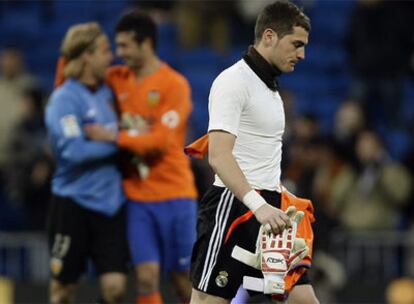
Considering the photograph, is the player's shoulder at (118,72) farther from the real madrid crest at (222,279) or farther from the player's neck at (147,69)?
the real madrid crest at (222,279)

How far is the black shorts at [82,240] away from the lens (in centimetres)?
816

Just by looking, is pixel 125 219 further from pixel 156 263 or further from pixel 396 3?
pixel 396 3

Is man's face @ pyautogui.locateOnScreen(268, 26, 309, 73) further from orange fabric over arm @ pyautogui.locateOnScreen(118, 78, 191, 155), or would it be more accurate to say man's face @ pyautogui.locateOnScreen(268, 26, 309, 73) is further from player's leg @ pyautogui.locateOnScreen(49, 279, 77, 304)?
player's leg @ pyautogui.locateOnScreen(49, 279, 77, 304)

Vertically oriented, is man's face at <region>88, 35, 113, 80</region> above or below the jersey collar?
below

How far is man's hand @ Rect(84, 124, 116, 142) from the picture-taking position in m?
8.03

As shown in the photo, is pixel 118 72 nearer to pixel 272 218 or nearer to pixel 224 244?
pixel 224 244

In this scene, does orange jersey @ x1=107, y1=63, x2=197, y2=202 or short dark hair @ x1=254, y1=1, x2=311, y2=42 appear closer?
short dark hair @ x1=254, y1=1, x2=311, y2=42

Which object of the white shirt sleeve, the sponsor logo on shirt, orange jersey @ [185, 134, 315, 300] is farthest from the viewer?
the sponsor logo on shirt

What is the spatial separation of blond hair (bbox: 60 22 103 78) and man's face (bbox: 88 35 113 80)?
33mm

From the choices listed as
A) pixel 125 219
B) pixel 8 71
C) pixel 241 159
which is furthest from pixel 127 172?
pixel 8 71

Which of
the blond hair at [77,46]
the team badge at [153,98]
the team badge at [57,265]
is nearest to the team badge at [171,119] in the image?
the team badge at [153,98]

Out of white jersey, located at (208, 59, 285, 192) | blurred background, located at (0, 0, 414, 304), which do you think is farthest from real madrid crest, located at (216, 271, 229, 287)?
blurred background, located at (0, 0, 414, 304)

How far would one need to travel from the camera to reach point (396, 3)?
12734mm

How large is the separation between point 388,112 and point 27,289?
14.1 ft
